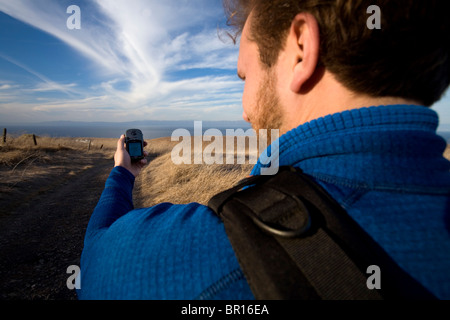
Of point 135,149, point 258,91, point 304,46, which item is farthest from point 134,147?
point 304,46

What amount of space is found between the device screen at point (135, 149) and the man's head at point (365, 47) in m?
1.85

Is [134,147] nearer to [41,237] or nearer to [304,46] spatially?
[304,46]

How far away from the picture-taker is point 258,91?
1.30 m

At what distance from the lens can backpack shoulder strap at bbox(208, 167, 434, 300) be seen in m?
0.62

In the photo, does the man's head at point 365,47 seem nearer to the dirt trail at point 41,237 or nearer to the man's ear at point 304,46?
the man's ear at point 304,46

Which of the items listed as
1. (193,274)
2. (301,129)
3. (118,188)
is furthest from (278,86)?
(118,188)

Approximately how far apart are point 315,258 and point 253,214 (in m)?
0.24

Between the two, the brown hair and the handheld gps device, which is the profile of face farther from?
the handheld gps device

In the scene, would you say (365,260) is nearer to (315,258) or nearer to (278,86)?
(315,258)

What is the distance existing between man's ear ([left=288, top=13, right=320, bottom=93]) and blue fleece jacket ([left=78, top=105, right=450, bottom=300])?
0.80 feet

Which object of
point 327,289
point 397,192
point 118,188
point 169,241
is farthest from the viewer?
point 118,188

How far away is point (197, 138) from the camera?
2981cm

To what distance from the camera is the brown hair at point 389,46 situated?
87cm
